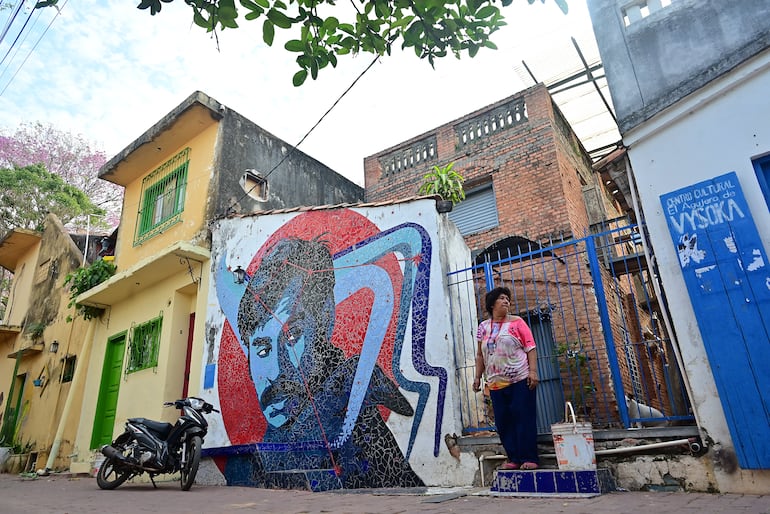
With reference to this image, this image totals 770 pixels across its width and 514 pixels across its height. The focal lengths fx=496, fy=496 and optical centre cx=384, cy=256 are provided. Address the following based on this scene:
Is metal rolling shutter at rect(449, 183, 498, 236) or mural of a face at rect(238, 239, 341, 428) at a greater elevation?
metal rolling shutter at rect(449, 183, 498, 236)

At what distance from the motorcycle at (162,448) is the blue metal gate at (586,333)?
120 inches

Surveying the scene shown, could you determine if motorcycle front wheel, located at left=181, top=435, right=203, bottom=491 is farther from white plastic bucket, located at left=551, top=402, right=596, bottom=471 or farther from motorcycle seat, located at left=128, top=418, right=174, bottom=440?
white plastic bucket, located at left=551, top=402, right=596, bottom=471

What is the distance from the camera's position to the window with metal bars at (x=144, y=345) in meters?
8.54

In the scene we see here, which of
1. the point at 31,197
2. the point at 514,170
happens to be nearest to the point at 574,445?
the point at 514,170

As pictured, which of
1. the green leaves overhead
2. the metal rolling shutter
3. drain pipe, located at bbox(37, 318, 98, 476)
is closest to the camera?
the green leaves overhead

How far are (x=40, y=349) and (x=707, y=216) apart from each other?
13.8 m

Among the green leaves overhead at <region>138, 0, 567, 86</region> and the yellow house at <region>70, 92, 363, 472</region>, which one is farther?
the yellow house at <region>70, 92, 363, 472</region>

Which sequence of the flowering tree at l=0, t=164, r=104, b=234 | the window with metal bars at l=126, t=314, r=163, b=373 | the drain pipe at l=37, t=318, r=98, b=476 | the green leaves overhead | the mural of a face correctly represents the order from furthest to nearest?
1. the flowering tree at l=0, t=164, r=104, b=234
2. the drain pipe at l=37, t=318, r=98, b=476
3. the window with metal bars at l=126, t=314, r=163, b=373
4. the mural of a face
5. the green leaves overhead

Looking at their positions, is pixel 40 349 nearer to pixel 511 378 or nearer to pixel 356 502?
pixel 356 502

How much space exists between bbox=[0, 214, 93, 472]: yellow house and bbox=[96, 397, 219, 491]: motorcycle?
15.0ft

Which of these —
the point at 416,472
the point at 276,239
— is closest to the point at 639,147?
the point at 416,472

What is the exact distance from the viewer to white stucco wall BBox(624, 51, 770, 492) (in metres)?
3.78

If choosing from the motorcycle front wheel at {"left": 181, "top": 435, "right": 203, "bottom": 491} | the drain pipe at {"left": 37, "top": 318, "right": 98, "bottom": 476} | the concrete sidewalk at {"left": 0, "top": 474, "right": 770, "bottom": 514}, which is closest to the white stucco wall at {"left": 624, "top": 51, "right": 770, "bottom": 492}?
the concrete sidewalk at {"left": 0, "top": 474, "right": 770, "bottom": 514}

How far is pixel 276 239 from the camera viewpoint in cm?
721
